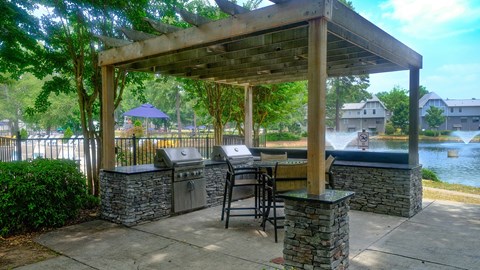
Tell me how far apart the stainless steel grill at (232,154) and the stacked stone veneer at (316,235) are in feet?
9.76

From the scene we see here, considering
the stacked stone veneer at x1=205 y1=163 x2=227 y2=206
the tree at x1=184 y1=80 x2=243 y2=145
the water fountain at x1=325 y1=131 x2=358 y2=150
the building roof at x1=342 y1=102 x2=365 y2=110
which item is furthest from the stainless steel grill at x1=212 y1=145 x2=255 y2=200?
the building roof at x1=342 y1=102 x2=365 y2=110

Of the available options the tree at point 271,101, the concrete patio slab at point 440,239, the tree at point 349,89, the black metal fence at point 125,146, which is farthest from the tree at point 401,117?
the concrete patio slab at point 440,239

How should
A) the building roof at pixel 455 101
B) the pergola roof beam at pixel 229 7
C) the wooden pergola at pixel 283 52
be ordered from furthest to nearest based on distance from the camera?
the building roof at pixel 455 101 → the pergola roof beam at pixel 229 7 → the wooden pergola at pixel 283 52

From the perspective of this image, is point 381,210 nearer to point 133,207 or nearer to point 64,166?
point 133,207

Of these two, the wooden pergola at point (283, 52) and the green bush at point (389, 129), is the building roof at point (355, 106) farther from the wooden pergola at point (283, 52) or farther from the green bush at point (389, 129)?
the wooden pergola at point (283, 52)

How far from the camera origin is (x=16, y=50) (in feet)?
16.1

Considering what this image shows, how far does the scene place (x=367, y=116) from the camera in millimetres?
40906

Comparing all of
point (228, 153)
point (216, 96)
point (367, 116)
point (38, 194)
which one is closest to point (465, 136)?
point (367, 116)

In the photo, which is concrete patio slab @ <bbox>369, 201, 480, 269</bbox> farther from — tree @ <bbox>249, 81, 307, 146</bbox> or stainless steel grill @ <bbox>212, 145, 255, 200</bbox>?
tree @ <bbox>249, 81, 307, 146</bbox>

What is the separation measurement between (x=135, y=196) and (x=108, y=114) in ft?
4.27

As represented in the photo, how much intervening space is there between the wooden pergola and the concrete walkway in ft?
3.31

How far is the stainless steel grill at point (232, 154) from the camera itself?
19.2 feet

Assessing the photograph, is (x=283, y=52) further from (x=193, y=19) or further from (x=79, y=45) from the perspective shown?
(x=79, y=45)

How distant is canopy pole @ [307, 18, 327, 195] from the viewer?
2.79m
